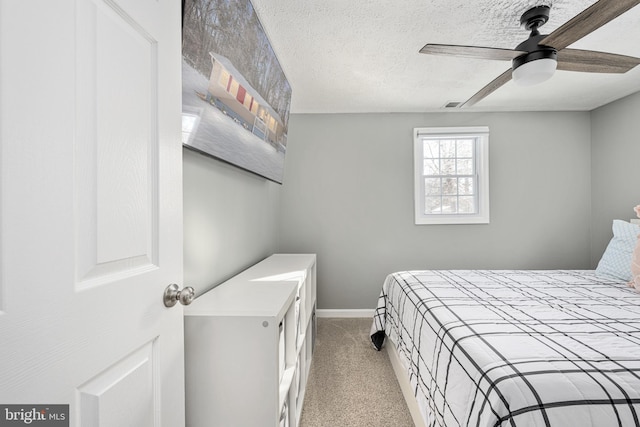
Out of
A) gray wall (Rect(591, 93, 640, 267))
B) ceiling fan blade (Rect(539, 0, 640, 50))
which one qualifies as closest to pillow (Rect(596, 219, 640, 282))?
gray wall (Rect(591, 93, 640, 267))

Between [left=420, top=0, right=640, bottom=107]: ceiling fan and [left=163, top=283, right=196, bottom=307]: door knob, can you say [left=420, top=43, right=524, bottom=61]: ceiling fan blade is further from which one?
[left=163, top=283, right=196, bottom=307]: door knob

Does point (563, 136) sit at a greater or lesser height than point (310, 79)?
lesser

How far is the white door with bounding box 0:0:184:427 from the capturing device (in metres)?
0.49

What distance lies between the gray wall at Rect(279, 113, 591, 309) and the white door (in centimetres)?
281

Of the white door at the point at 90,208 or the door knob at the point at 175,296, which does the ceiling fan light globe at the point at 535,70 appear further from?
the door knob at the point at 175,296

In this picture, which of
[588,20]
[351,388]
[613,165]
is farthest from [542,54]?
[613,165]

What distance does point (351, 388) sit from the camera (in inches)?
88.0

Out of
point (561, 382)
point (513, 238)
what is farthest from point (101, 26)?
point (513, 238)

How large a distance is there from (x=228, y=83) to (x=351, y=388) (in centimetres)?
205

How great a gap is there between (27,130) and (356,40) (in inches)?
82.3

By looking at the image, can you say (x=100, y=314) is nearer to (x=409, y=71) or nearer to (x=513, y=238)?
(x=409, y=71)

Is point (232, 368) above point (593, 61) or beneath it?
beneath

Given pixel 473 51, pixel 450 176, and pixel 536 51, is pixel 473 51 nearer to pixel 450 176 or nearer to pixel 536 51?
pixel 536 51

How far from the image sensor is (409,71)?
2.68 m
